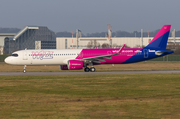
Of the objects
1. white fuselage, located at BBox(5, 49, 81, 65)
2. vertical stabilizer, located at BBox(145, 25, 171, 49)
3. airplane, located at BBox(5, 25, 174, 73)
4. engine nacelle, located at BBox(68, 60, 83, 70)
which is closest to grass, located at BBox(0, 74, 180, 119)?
engine nacelle, located at BBox(68, 60, 83, 70)

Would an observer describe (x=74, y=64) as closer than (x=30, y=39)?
Yes

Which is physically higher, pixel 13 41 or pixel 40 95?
pixel 13 41

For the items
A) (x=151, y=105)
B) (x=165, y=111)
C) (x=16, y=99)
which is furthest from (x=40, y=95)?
(x=165, y=111)

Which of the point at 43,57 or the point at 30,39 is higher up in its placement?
the point at 30,39

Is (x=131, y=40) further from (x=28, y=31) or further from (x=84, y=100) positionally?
(x=84, y=100)

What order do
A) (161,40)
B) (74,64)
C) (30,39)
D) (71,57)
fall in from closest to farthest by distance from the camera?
(74,64) < (71,57) < (161,40) < (30,39)

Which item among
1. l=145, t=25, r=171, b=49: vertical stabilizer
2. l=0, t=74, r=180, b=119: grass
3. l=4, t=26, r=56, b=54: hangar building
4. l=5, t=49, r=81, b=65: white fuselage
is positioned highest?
l=4, t=26, r=56, b=54: hangar building

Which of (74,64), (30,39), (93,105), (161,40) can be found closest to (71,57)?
(74,64)

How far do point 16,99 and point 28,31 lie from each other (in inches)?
5016

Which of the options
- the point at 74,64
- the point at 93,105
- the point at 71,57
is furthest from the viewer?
the point at 71,57

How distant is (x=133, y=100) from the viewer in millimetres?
14438

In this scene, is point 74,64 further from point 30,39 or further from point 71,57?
point 30,39

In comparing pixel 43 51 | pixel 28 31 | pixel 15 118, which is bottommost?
pixel 15 118

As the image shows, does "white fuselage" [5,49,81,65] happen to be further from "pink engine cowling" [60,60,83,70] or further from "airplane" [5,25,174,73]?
"pink engine cowling" [60,60,83,70]
